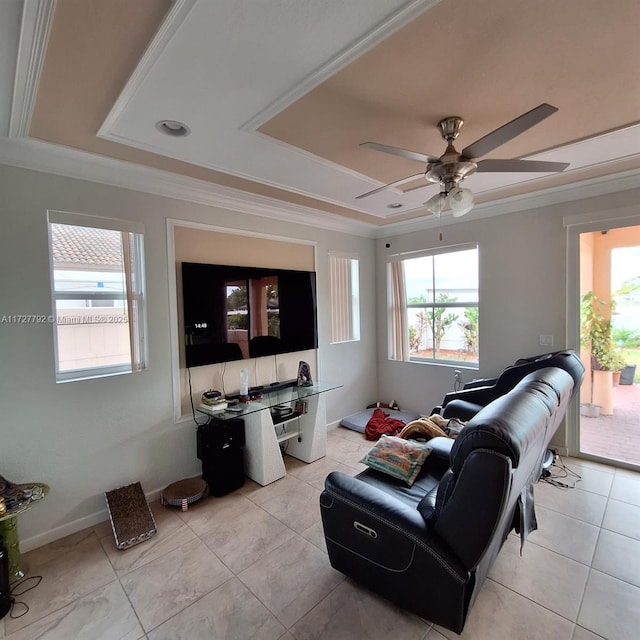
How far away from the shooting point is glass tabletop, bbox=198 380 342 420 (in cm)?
287

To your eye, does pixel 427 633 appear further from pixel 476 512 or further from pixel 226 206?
pixel 226 206

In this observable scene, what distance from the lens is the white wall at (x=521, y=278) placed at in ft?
11.0

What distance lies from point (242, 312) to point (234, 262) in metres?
0.51

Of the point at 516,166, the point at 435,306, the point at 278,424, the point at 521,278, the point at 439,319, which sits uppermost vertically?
the point at 516,166

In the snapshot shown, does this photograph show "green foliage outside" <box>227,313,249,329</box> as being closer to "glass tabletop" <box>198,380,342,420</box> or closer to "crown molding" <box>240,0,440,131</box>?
"glass tabletop" <box>198,380,342,420</box>

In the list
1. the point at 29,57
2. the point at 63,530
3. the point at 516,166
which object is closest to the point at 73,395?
the point at 63,530

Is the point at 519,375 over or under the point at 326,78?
under

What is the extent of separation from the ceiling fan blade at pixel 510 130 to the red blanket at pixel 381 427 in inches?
118

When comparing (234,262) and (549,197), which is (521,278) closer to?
(549,197)

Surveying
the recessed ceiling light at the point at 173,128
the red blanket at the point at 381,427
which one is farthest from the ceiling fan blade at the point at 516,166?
the red blanket at the point at 381,427

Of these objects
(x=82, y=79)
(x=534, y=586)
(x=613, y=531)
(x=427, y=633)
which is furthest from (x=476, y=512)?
(x=82, y=79)

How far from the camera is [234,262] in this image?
332 cm

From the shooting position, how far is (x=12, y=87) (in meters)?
1.62

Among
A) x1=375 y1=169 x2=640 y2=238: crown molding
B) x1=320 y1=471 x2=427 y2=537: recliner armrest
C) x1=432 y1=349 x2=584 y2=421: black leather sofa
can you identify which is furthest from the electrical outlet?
x1=320 y1=471 x2=427 y2=537: recliner armrest
